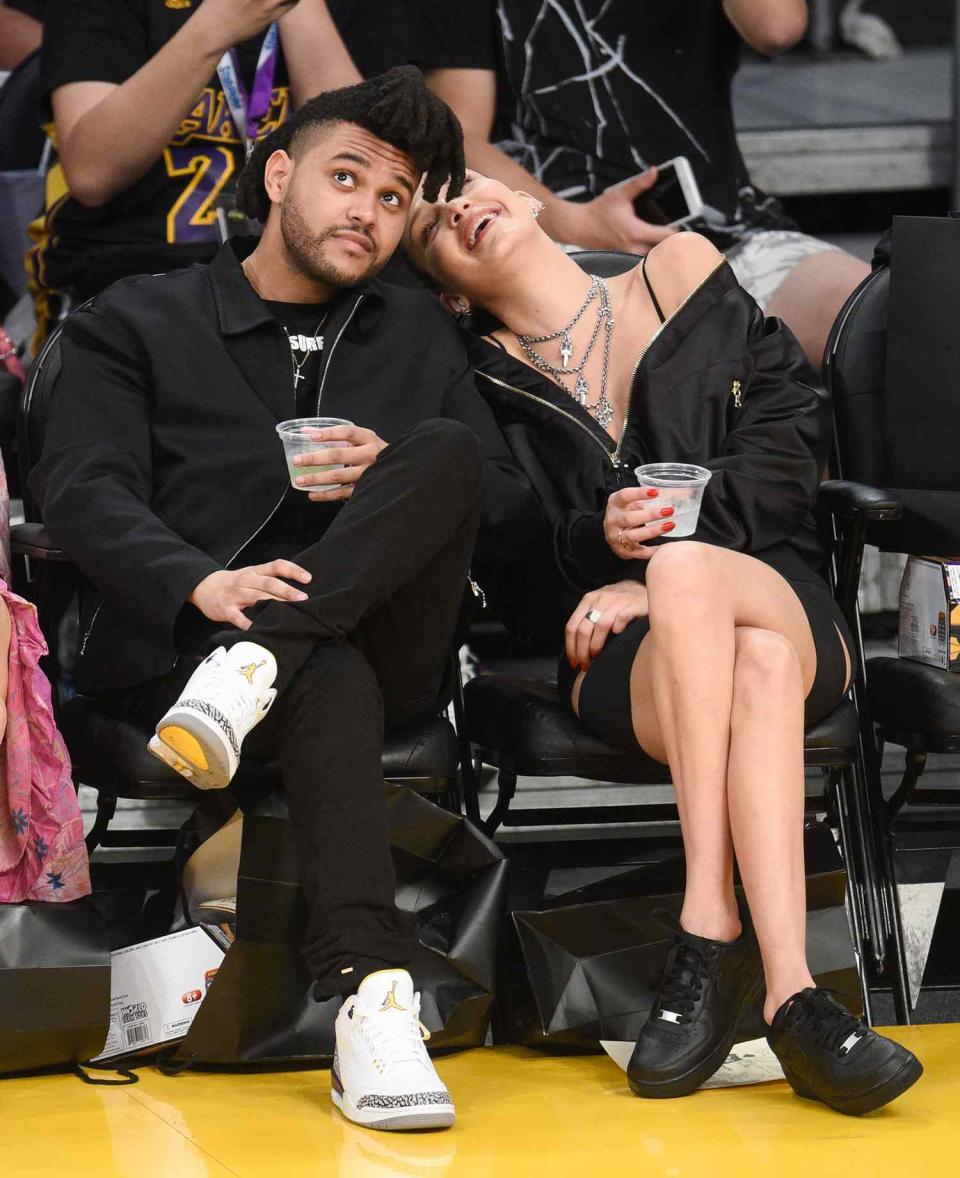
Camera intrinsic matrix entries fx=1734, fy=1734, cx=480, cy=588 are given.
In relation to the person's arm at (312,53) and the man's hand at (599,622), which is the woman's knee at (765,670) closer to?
the man's hand at (599,622)

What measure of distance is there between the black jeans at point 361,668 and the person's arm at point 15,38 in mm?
2263

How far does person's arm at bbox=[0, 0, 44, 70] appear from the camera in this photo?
4.18m

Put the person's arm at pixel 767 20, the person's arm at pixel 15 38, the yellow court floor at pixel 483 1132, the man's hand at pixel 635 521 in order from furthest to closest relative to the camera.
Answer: the person's arm at pixel 15 38, the person's arm at pixel 767 20, the man's hand at pixel 635 521, the yellow court floor at pixel 483 1132

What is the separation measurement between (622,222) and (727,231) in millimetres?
310

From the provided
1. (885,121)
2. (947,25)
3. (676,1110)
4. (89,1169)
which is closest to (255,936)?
(89,1169)

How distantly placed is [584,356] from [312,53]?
0.96 meters

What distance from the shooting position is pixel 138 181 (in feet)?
11.1

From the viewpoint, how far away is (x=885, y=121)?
5.03m

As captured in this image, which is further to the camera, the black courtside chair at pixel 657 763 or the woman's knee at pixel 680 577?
the black courtside chair at pixel 657 763

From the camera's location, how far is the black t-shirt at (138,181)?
10.9 feet

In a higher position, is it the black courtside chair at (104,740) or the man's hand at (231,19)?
the man's hand at (231,19)

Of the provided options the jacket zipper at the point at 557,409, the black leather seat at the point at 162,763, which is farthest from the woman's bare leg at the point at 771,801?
the jacket zipper at the point at 557,409

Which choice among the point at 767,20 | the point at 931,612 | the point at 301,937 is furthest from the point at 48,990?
the point at 767,20

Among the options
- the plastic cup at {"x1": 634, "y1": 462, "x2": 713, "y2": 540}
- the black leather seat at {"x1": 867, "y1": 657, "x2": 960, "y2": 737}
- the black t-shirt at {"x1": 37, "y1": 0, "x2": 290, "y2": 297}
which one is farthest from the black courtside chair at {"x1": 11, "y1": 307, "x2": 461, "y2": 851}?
the black leather seat at {"x1": 867, "y1": 657, "x2": 960, "y2": 737}
